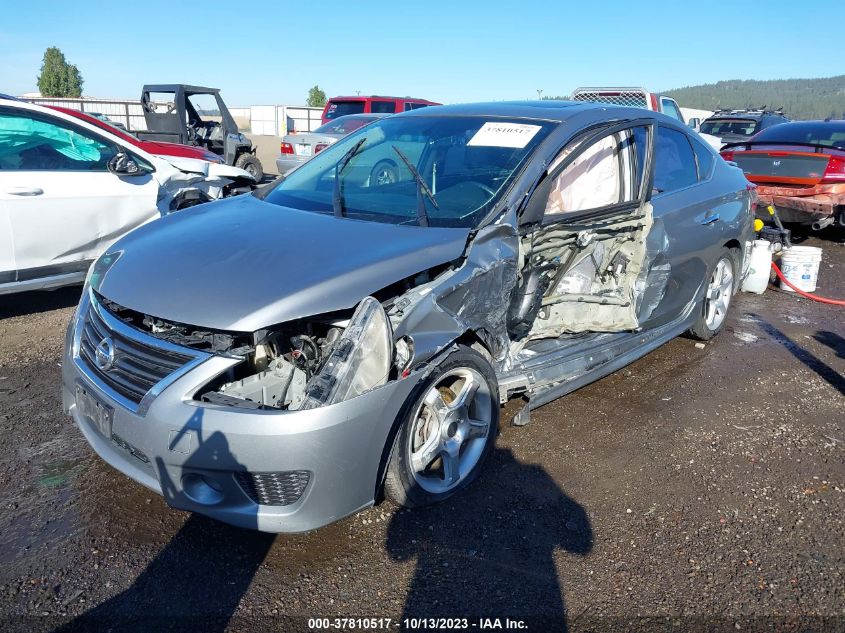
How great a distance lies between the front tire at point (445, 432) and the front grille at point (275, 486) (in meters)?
0.42

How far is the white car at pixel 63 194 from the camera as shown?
5.14 metres

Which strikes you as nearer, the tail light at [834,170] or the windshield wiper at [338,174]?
the windshield wiper at [338,174]

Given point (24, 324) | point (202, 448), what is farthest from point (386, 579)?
point (24, 324)

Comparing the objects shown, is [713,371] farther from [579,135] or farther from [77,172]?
[77,172]

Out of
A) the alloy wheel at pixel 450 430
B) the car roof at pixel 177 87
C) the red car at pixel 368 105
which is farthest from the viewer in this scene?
the red car at pixel 368 105

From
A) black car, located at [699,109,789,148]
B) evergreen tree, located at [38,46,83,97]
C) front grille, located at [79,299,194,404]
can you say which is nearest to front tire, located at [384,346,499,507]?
front grille, located at [79,299,194,404]

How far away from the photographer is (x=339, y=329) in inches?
109

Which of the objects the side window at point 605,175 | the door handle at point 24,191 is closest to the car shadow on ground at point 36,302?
the door handle at point 24,191

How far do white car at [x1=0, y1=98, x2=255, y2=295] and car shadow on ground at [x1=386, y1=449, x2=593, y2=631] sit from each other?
12.7ft

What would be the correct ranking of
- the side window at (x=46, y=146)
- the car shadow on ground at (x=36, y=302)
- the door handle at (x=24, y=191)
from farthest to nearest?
the car shadow on ground at (x=36, y=302) < the side window at (x=46, y=146) < the door handle at (x=24, y=191)

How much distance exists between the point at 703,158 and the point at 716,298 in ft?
3.60

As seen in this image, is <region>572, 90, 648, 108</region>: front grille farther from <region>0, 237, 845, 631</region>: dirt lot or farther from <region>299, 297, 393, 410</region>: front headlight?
<region>299, 297, 393, 410</region>: front headlight

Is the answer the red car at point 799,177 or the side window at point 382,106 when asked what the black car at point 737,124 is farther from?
the red car at point 799,177

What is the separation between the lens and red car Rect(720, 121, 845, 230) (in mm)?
8211
